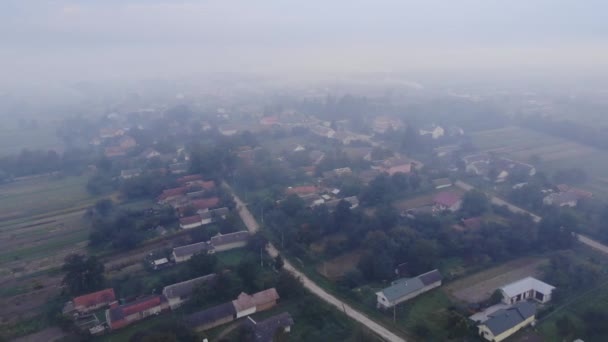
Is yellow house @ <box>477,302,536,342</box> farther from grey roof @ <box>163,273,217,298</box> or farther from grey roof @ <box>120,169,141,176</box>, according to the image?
grey roof @ <box>120,169,141,176</box>

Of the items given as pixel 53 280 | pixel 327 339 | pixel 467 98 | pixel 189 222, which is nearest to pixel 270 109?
pixel 467 98

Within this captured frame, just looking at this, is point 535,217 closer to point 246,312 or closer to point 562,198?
point 562,198

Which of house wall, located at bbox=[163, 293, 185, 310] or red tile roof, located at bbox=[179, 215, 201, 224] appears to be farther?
red tile roof, located at bbox=[179, 215, 201, 224]

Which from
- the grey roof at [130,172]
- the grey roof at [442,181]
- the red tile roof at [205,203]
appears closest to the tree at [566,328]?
the grey roof at [442,181]

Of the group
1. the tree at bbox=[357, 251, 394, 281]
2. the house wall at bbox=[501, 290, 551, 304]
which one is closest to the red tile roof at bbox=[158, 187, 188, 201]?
the tree at bbox=[357, 251, 394, 281]

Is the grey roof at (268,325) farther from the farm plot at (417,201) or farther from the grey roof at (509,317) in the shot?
the farm plot at (417,201)
